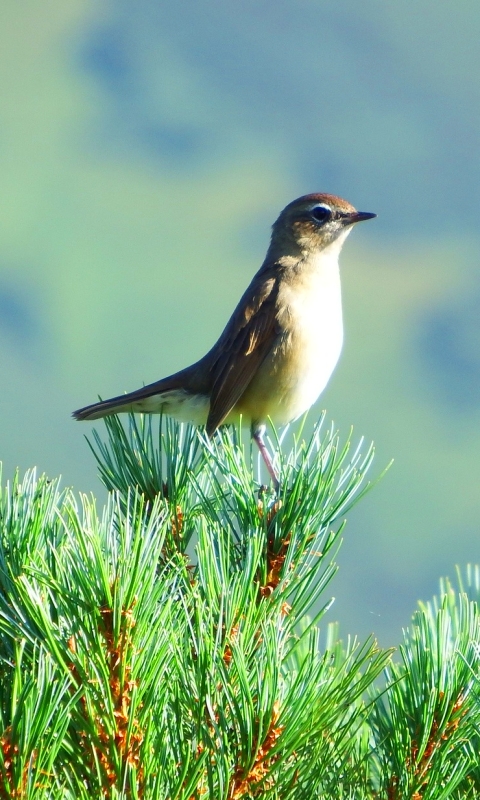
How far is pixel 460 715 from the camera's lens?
1.86m

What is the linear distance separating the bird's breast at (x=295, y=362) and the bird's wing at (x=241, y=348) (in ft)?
0.21

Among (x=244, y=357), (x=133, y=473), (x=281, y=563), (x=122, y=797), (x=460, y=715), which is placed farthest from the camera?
(x=244, y=357)

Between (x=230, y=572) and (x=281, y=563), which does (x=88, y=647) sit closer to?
(x=230, y=572)

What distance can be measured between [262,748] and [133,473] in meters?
1.16

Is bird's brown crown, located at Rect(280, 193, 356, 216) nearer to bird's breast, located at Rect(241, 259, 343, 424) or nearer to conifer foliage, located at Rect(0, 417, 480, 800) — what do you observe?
bird's breast, located at Rect(241, 259, 343, 424)

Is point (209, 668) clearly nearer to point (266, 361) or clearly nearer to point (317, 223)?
point (266, 361)

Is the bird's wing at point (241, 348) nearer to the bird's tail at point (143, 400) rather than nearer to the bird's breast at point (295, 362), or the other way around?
the bird's breast at point (295, 362)

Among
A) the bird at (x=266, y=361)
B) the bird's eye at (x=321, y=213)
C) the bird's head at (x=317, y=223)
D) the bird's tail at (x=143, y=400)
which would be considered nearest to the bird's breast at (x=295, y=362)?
the bird at (x=266, y=361)

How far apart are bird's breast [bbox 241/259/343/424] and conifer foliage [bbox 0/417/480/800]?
7.95ft

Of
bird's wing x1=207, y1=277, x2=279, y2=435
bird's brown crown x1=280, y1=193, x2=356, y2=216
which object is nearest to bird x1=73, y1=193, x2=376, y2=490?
bird's wing x1=207, y1=277, x2=279, y2=435

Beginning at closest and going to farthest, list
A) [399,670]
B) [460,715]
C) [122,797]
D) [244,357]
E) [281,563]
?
[122,797]
[460,715]
[281,563]
[399,670]
[244,357]

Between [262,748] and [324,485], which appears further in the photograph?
[324,485]

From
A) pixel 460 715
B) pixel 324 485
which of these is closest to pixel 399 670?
pixel 460 715

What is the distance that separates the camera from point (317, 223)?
556 centimetres
